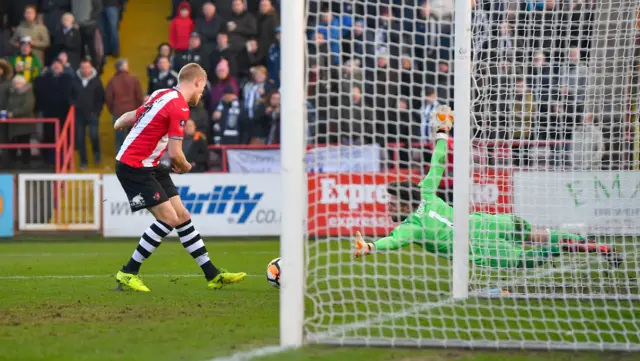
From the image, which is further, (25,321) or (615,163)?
(615,163)

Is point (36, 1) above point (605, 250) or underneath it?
above

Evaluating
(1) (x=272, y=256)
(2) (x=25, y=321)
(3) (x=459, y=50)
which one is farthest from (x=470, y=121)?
(1) (x=272, y=256)

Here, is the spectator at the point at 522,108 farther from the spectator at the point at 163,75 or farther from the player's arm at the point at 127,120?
the spectator at the point at 163,75

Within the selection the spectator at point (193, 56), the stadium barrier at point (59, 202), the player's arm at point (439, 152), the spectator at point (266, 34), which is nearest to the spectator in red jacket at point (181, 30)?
the spectator at point (193, 56)

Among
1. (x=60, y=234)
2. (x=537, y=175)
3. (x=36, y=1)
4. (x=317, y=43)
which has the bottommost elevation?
(x=60, y=234)

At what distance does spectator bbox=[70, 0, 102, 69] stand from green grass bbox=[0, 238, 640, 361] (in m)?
10.1

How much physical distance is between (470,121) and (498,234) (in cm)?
113

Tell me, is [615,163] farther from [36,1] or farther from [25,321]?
[36,1]

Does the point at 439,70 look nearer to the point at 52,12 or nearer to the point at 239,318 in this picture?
the point at 239,318

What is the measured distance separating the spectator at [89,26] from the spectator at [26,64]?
104 centimetres

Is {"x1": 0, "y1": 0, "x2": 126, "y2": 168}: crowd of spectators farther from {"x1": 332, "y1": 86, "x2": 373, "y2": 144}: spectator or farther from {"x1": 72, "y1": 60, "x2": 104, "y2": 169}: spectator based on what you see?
{"x1": 332, "y1": 86, "x2": 373, "y2": 144}: spectator

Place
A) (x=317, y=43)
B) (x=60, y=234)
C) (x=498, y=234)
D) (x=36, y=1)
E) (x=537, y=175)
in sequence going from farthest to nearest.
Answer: (x=36, y=1) < (x=60, y=234) < (x=537, y=175) < (x=498, y=234) < (x=317, y=43)

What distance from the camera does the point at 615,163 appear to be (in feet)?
32.3

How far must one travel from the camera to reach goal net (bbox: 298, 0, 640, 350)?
274 inches
